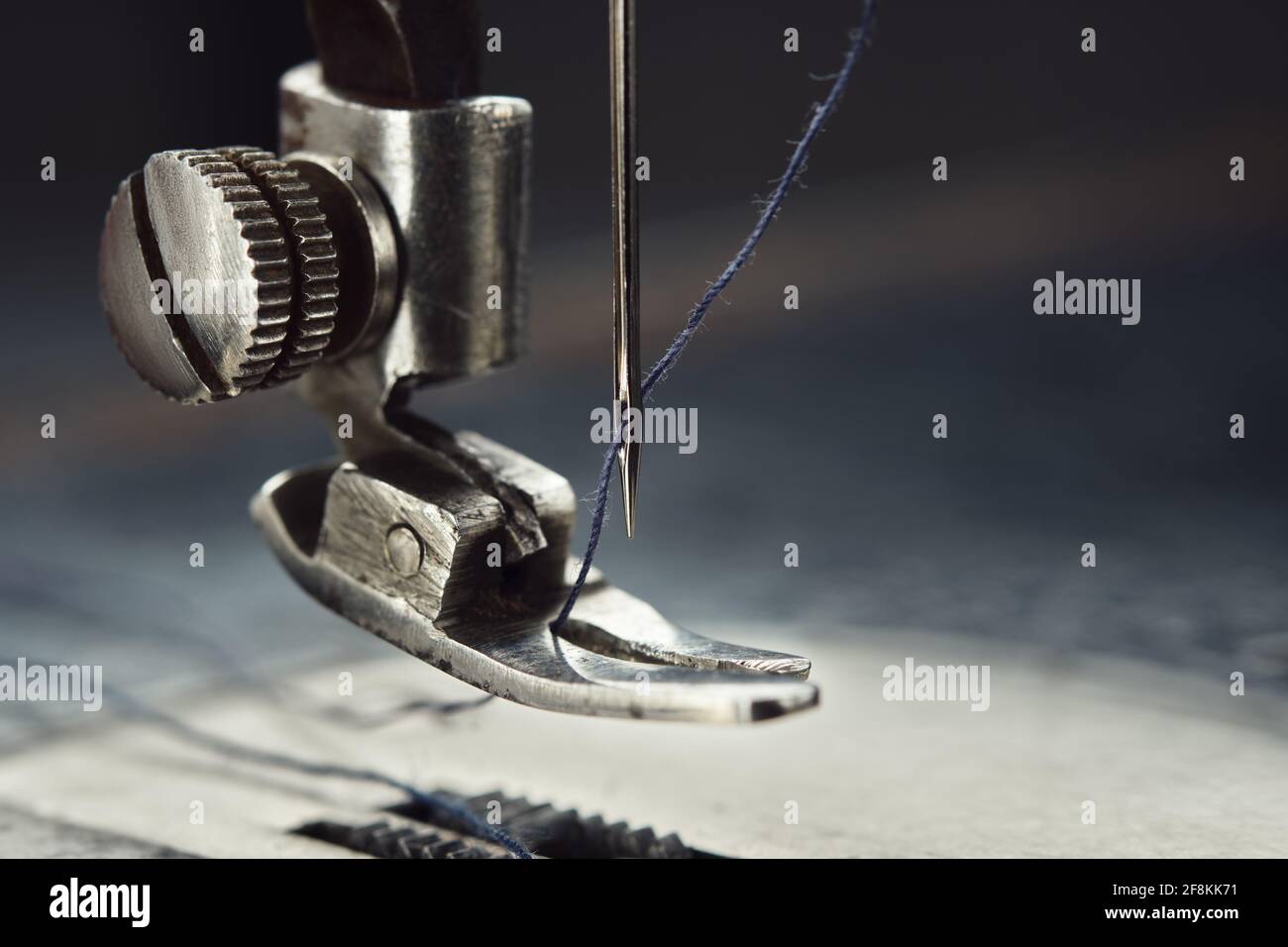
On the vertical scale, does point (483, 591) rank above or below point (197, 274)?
below

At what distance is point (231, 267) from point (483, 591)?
0.82 feet

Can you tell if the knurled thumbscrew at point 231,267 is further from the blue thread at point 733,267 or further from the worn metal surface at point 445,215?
the blue thread at point 733,267

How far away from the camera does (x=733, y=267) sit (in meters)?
1.02

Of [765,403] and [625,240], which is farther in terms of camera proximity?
[765,403]

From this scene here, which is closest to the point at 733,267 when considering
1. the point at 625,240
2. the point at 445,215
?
the point at 625,240

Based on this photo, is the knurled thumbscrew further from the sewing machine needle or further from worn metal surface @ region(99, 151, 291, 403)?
the sewing machine needle

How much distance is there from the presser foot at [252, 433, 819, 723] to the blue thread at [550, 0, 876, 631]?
4cm

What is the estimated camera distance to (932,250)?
2893mm

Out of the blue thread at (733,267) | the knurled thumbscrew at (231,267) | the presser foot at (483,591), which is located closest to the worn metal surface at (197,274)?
the knurled thumbscrew at (231,267)

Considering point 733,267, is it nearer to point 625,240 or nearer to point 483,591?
Result: point 625,240

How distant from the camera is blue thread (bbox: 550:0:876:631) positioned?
977 mm

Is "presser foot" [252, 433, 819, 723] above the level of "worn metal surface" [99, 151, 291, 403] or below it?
below

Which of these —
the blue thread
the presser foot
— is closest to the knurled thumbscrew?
the presser foot
